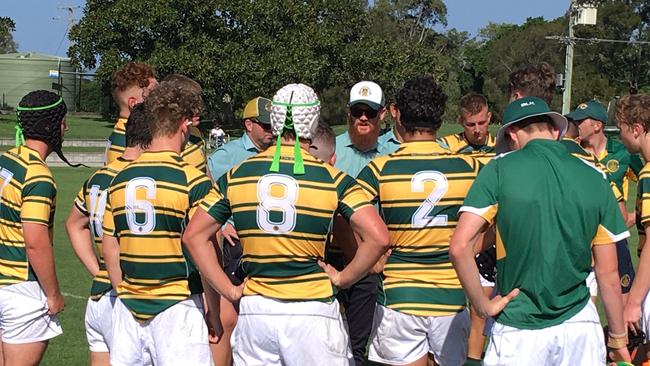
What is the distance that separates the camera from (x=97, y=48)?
5569 centimetres

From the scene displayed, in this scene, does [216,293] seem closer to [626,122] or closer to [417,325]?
[417,325]

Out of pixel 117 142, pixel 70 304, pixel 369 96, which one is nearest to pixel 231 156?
pixel 117 142

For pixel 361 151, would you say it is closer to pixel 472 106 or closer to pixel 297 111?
pixel 472 106

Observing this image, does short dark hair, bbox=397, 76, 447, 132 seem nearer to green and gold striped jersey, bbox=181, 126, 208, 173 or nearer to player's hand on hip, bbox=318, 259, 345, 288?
player's hand on hip, bbox=318, 259, 345, 288

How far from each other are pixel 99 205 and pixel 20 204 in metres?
0.48

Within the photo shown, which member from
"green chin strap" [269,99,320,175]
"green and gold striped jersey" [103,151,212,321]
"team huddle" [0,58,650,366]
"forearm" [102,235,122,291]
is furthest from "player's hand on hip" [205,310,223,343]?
"green chin strap" [269,99,320,175]

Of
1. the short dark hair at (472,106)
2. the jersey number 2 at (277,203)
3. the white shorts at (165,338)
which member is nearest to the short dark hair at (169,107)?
the jersey number 2 at (277,203)

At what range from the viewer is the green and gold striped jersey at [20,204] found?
5.61m

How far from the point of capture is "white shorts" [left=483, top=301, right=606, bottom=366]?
4508 mm

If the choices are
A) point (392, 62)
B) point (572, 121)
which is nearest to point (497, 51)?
point (392, 62)

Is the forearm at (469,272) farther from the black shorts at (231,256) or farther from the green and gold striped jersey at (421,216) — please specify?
the black shorts at (231,256)

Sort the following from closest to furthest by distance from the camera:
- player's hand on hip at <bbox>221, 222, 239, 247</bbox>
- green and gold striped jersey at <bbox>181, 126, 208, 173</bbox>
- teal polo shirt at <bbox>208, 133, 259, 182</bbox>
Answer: green and gold striped jersey at <bbox>181, 126, 208, 173</bbox> < player's hand on hip at <bbox>221, 222, 239, 247</bbox> < teal polo shirt at <bbox>208, 133, 259, 182</bbox>

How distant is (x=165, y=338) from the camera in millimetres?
5008

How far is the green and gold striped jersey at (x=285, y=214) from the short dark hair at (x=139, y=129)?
0.85m
